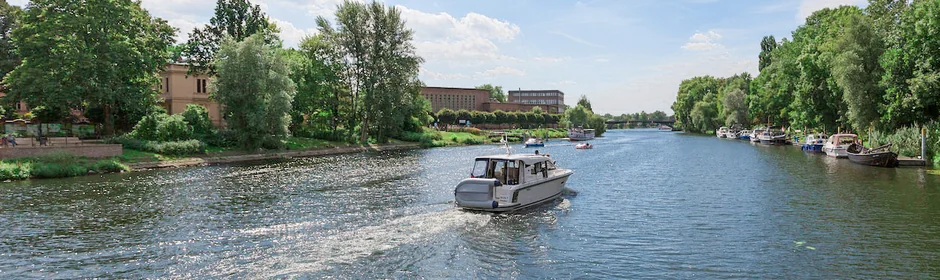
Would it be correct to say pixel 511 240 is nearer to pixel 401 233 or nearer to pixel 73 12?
pixel 401 233

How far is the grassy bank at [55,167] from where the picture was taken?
123 feet

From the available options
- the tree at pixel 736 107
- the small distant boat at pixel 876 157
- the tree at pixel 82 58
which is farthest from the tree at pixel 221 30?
the tree at pixel 736 107

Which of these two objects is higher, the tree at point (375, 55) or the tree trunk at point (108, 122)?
the tree at point (375, 55)

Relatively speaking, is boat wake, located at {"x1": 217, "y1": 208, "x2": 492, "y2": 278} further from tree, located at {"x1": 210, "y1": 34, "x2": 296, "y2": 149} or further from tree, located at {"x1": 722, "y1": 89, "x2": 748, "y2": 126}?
tree, located at {"x1": 722, "y1": 89, "x2": 748, "y2": 126}

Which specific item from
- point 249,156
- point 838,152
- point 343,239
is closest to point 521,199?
point 343,239

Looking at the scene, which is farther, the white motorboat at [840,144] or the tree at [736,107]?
the tree at [736,107]

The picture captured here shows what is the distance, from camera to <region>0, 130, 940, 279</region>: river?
50.4ft

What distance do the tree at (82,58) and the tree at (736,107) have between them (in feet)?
364

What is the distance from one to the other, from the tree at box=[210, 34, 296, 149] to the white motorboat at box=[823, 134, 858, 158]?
54.2m

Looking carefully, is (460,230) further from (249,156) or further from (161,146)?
(249,156)

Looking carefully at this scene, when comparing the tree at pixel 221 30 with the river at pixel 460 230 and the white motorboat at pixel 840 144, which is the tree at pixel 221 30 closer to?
the river at pixel 460 230

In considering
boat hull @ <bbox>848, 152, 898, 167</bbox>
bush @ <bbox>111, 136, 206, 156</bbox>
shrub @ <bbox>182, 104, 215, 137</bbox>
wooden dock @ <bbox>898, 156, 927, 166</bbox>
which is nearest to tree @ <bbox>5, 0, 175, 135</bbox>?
bush @ <bbox>111, 136, 206, 156</bbox>

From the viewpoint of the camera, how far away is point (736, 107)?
123500 millimetres

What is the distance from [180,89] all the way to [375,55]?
25.1 metres
